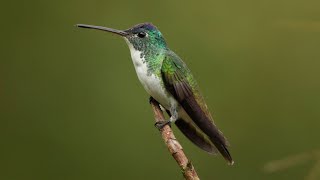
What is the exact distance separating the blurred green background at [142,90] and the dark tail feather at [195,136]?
2.05m

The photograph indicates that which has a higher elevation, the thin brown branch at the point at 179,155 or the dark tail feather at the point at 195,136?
the dark tail feather at the point at 195,136

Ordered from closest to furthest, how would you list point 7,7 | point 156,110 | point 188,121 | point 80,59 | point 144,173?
point 156,110 → point 188,121 → point 144,173 → point 80,59 → point 7,7

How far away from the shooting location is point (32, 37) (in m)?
6.59

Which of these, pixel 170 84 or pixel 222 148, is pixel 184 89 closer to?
pixel 170 84

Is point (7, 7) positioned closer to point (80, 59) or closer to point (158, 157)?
point (80, 59)

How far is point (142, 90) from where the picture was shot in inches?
244

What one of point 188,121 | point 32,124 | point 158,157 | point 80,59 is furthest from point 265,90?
point 188,121

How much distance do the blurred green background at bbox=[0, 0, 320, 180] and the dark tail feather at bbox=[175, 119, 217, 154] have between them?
205cm

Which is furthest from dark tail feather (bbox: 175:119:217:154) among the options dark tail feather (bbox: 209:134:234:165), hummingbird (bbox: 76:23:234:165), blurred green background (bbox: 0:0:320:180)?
blurred green background (bbox: 0:0:320:180)

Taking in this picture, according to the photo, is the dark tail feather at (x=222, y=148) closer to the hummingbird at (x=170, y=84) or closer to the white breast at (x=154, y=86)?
the hummingbird at (x=170, y=84)

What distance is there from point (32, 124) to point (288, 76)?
239 cm

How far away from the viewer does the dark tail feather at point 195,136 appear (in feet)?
11.1

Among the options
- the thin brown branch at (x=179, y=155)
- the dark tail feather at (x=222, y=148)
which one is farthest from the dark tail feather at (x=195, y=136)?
the thin brown branch at (x=179, y=155)

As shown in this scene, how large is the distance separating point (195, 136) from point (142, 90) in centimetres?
270
